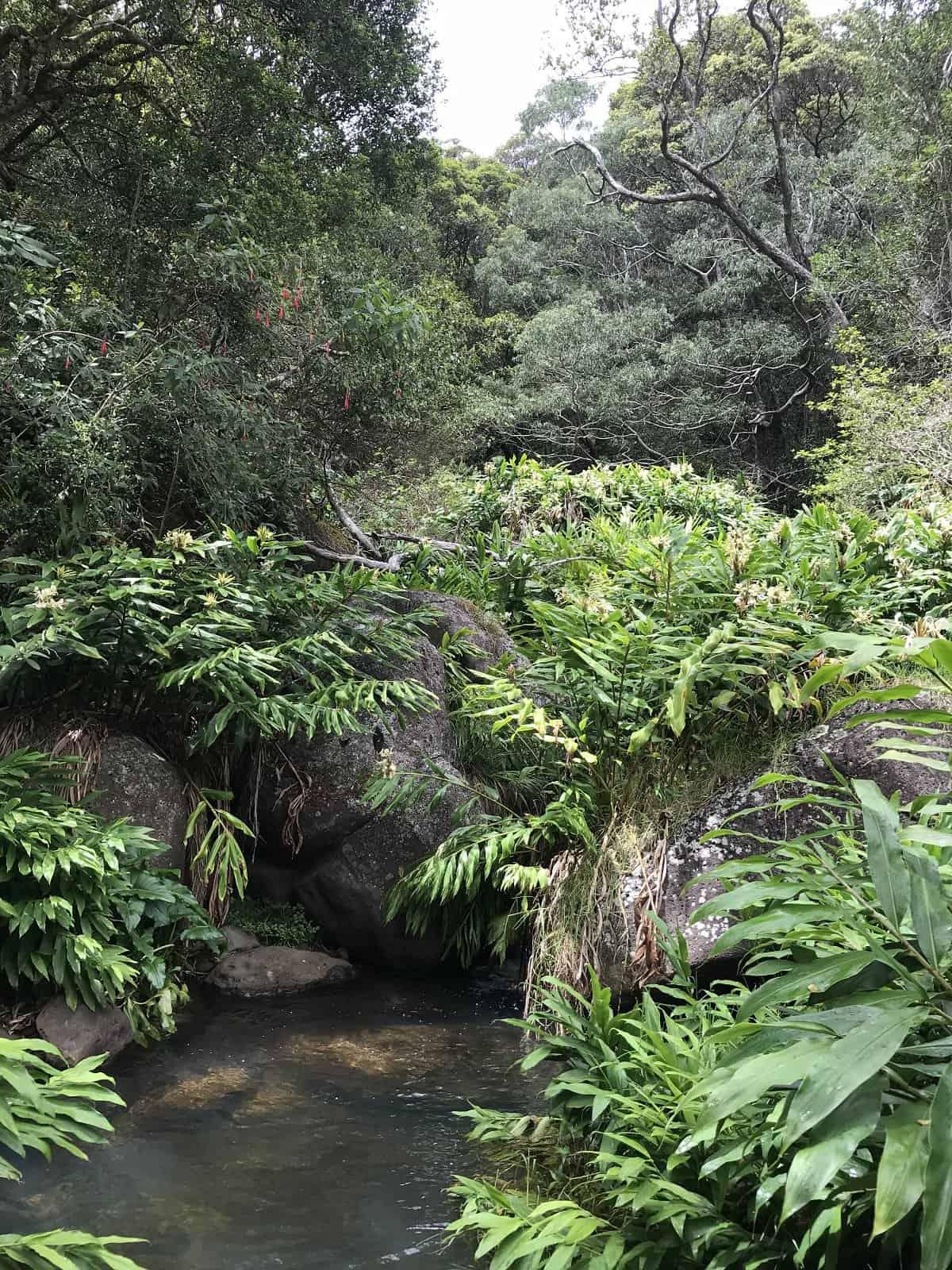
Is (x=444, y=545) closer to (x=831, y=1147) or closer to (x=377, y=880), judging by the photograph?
(x=377, y=880)

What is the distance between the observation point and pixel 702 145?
17531 millimetres

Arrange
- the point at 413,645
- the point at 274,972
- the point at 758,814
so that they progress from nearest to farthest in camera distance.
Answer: the point at 758,814
the point at 274,972
the point at 413,645

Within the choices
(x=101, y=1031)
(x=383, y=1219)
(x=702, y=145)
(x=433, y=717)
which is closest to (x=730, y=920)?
(x=383, y=1219)

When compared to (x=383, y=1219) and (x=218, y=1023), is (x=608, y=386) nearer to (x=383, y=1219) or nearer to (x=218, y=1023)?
(x=218, y=1023)

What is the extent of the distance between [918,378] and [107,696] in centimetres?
1242

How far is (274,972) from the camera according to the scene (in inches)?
194

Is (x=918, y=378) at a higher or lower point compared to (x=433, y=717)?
higher

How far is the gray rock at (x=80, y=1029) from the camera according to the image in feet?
12.5

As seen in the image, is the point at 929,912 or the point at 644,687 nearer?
the point at 929,912

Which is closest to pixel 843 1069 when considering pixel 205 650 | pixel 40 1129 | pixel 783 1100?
pixel 783 1100

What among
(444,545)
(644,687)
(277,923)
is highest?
(444,545)

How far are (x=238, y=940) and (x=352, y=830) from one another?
82cm

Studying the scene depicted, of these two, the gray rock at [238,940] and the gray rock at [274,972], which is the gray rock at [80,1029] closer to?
the gray rock at [274,972]

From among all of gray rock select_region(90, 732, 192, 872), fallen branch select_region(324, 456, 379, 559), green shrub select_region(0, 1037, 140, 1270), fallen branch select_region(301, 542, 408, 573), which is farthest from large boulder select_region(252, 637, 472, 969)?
green shrub select_region(0, 1037, 140, 1270)
